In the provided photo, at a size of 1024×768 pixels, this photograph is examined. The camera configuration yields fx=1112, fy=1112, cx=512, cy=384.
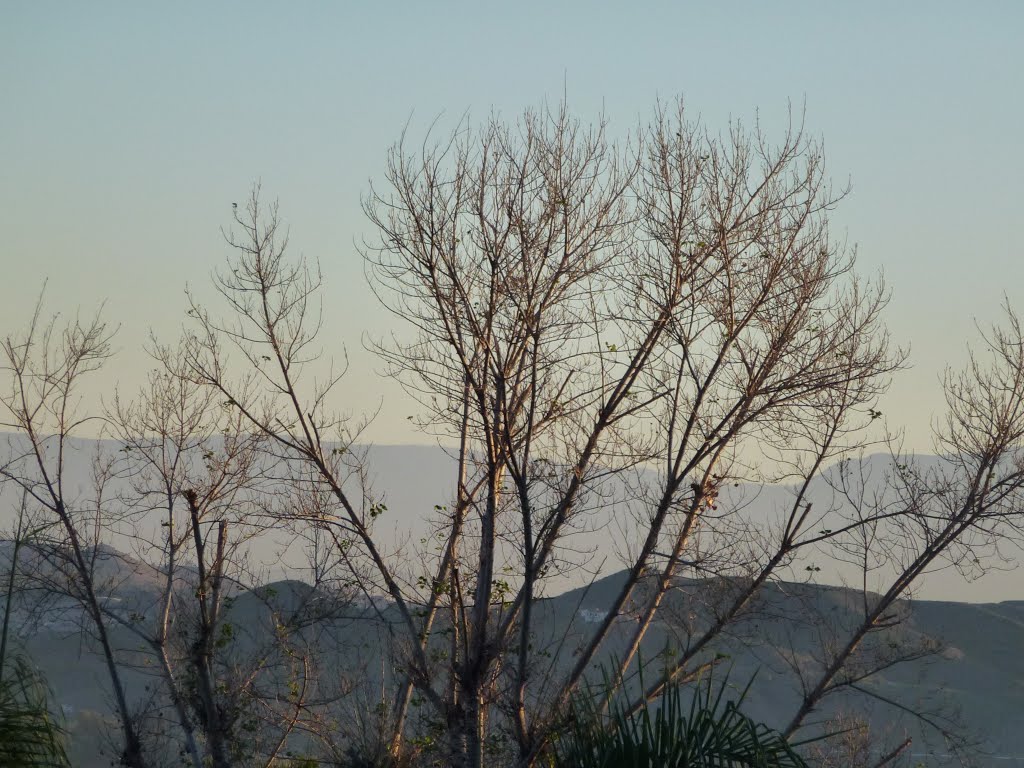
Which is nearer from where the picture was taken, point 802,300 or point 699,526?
point 802,300

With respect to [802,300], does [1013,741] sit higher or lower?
lower

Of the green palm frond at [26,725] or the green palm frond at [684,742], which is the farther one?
the green palm frond at [684,742]

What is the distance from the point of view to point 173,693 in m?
22.7

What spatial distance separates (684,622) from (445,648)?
4064 millimetres

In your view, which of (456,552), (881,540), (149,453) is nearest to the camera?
(456,552)

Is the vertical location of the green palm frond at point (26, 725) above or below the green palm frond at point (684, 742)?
above

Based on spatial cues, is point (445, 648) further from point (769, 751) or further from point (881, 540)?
point (769, 751)

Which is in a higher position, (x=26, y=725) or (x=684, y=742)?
(x=26, y=725)

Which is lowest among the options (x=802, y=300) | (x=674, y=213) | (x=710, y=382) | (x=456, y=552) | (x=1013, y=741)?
(x=1013, y=741)

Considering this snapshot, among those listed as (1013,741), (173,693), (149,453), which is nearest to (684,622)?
(173,693)

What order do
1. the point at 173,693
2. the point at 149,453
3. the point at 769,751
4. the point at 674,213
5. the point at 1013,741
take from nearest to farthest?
the point at 769,751
the point at 674,213
the point at 173,693
the point at 149,453
the point at 1013,741

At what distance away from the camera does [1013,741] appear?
11075 centimetres

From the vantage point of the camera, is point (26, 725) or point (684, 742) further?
point (684, 742)

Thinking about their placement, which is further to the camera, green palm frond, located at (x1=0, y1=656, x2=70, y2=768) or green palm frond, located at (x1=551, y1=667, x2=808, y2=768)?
green palm frond, located at (x1=551, y1=667, x2=808, y2=768)
